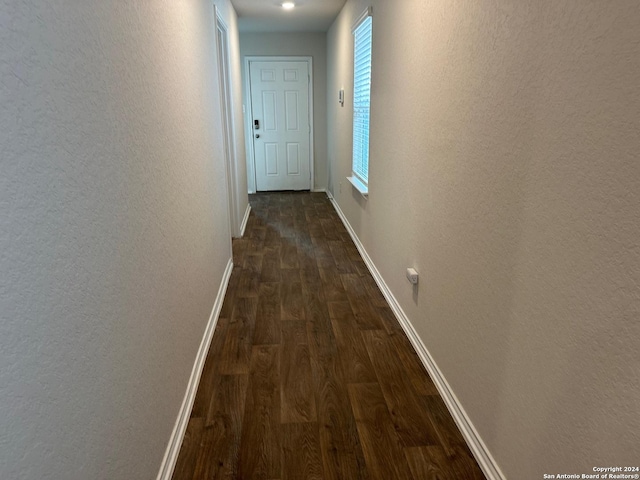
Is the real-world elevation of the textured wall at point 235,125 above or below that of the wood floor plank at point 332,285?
above

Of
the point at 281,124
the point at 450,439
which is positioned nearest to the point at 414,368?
the point at 450,439

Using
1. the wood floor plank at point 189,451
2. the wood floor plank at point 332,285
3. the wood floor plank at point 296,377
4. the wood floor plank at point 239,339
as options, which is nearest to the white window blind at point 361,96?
the wood floor plank at point 332,285

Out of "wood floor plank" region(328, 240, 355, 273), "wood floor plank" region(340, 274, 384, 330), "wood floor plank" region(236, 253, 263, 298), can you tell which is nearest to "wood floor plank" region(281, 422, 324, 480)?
"wood floor plank" region(340, 274, 384, 330)

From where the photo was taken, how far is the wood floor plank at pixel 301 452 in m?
1.72

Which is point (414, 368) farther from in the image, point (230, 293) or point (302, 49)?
point (302, 49)

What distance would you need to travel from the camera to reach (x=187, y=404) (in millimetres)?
2014

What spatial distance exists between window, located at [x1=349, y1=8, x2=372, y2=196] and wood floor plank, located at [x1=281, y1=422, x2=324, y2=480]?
234cm

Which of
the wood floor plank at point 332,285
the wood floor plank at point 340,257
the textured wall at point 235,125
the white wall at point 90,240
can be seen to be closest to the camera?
the white wall at point 90,240

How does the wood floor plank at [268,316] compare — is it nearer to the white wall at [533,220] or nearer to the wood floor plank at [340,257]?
the wood floor plank at [340,257]

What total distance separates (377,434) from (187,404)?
33.2 inches

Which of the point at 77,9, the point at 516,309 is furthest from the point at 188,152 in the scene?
the point at 516,309

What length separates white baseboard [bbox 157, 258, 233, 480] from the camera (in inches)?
66.1

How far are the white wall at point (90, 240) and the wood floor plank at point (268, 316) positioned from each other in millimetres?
705

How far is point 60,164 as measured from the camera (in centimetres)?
97
